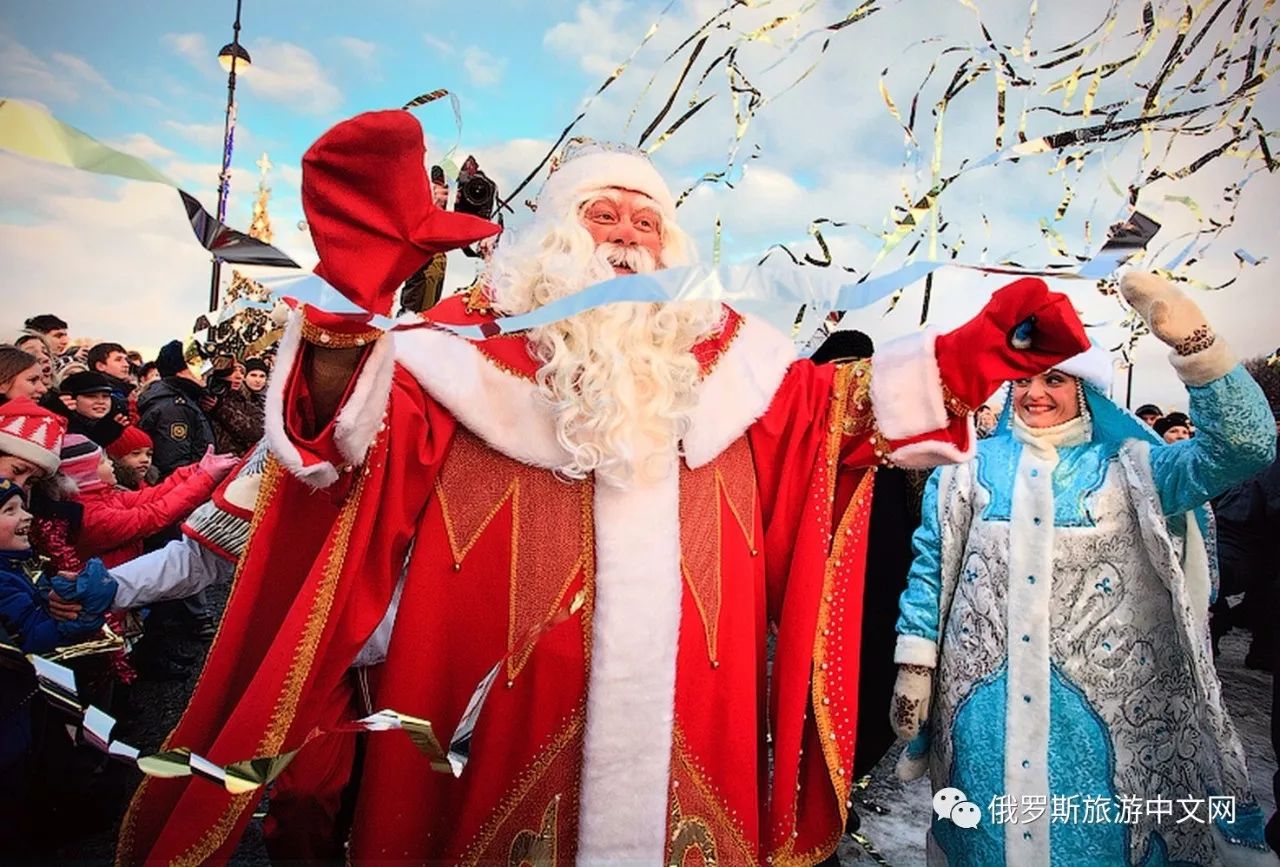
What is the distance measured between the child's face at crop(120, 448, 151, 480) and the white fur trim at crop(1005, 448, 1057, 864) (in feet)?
15.5

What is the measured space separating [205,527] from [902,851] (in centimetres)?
308

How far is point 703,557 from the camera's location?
81.2 inches

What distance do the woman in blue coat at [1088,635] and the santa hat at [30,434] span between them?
321 cm

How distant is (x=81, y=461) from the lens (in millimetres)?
3572

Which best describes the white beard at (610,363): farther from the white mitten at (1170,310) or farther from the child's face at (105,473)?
the child's face at (105,473)

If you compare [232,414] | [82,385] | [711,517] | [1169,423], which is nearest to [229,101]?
[82,385]

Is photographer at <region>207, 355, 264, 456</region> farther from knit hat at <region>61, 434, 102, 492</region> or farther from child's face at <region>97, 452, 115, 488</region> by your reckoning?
knit hat at <region>61, 434, 102, 492</region>

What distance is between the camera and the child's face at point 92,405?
14.4ft

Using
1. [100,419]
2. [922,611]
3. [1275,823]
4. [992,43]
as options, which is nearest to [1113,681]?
[922,611]

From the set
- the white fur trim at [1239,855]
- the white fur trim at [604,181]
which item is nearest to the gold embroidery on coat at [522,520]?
the white fur trim at [604,181]

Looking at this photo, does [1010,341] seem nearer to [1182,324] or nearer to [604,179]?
[1182,324]

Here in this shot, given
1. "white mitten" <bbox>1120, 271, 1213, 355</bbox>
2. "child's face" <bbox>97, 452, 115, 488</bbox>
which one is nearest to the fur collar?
"white mitten" <bbox>1120, 271, 1213, 355</bbox>

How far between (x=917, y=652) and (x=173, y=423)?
5.23m

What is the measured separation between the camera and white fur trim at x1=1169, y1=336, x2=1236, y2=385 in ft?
7.25
